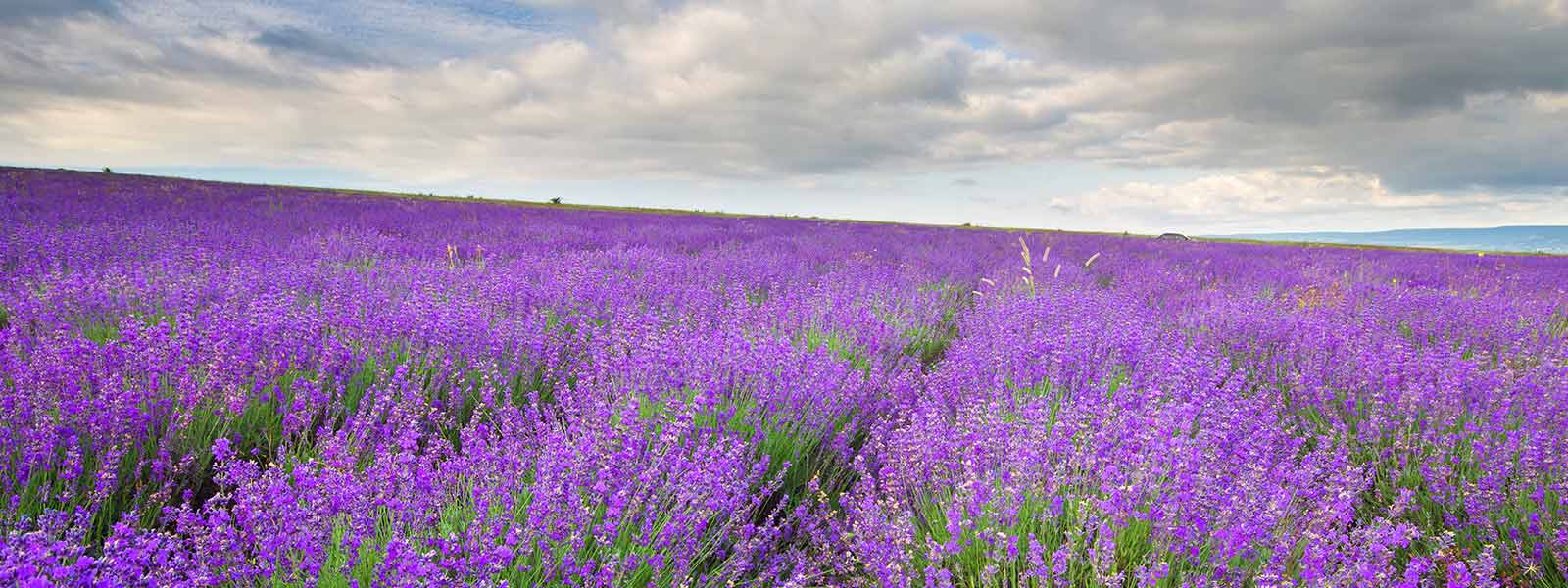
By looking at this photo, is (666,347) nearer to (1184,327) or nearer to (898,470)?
(898,470)

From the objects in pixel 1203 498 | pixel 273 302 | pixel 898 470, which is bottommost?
pixel 898 470

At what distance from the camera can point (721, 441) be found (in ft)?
6.33

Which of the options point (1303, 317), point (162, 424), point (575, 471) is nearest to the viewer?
point (575, 471)

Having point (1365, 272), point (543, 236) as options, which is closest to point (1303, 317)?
point (1365, 272)

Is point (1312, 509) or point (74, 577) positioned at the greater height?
point (74, 577)

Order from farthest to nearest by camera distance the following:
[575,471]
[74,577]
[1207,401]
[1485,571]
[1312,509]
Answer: [1207,401] → [1312,509] → [575,471] → [1485,571] → [74,577]

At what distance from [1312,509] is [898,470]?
45.0 inches

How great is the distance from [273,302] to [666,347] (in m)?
1.69

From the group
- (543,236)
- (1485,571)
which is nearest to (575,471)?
(1485,571)

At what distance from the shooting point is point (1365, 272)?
29.6 ft

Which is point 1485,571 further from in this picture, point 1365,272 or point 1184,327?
point 1365,272

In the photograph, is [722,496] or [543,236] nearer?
[722,496]

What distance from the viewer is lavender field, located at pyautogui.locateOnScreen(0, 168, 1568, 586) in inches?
57.6

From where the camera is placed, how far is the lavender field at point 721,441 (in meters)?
1.46
